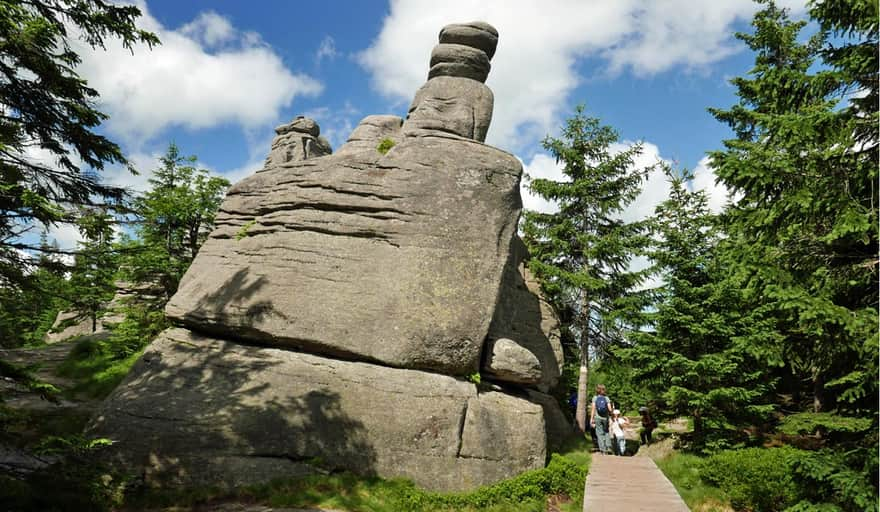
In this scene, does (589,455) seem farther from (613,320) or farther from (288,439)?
(288,439)

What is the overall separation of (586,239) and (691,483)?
9570mm

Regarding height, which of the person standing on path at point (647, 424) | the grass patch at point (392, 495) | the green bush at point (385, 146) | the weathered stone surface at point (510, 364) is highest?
the green bush at point (385, 146)

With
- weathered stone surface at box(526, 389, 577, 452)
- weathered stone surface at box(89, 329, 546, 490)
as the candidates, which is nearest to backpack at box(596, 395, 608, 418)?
weathered stone surface at box(526, 389, 577, 452)

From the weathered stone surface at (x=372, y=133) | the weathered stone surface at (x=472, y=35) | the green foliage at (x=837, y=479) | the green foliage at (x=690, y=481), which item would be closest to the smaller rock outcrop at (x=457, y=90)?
the weathered stone surface at (x=472, y=35)

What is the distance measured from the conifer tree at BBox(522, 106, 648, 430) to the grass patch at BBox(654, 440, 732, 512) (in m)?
5.21

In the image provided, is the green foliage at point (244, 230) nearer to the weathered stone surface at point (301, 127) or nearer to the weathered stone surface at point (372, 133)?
the weathered stone surface at point (372, 133)

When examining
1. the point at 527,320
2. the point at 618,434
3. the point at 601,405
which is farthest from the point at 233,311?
the point at 618,434

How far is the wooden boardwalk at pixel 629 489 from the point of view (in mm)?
9977

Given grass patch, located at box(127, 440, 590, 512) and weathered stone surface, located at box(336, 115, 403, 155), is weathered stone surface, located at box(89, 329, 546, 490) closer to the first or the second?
grass patch, located at box(127, 440, 590, 512)

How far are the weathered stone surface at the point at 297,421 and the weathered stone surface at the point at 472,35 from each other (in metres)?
13.2

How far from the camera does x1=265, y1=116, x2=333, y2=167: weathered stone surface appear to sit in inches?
909

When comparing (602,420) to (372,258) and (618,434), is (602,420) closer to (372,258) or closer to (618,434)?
(618,434)

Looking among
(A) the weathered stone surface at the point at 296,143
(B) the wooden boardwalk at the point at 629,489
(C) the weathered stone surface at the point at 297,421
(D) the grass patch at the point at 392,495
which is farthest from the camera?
(A) the weathered stone surface at the point at 296,143

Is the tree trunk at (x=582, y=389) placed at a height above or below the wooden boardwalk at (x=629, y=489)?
above
